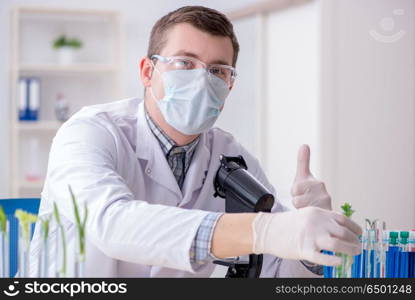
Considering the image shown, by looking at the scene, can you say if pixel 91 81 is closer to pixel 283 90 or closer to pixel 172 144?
pixel 283 90

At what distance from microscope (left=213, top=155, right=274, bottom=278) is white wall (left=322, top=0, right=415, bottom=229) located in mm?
2013

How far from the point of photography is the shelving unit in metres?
4.39

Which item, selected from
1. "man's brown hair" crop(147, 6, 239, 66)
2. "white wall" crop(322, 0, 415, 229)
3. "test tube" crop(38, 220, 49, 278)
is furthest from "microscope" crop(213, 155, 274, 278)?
"white wall" crop(322, 0, 415, 229)

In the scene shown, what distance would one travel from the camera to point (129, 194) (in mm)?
1232

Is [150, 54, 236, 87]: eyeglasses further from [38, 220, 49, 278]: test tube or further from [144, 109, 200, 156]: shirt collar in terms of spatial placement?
[38, 220, 49, 278]: test tube

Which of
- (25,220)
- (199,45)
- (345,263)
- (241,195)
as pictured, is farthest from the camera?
(199,45)

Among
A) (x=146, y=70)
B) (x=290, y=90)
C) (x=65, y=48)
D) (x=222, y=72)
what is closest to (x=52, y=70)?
(x=65, y=48)

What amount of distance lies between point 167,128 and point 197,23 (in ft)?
0.98

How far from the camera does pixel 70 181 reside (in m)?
1.28

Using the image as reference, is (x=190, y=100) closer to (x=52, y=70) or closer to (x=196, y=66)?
(x=196, y=66)

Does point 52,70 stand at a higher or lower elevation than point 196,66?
higher

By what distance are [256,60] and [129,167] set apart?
108 inches

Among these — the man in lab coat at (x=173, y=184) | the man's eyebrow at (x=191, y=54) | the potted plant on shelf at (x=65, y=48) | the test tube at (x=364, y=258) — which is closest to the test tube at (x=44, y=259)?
the man in lab coat at (x=173, y=184)

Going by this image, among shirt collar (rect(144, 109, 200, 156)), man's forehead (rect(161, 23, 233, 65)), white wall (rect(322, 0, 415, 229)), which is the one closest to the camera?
man's forehead (rect(161, 23, 233, 65))
